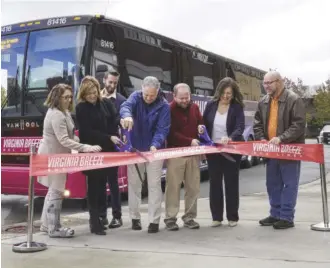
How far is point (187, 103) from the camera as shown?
6020 mm

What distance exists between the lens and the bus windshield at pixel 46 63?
8156mm

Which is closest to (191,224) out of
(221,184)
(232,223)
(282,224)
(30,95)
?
(232,223)

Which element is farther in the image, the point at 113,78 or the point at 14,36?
the point at 14,36

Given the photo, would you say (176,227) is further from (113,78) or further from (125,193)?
(125,193)

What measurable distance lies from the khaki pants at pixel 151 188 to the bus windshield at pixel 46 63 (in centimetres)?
265

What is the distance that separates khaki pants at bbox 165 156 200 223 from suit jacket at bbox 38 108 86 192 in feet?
3.81

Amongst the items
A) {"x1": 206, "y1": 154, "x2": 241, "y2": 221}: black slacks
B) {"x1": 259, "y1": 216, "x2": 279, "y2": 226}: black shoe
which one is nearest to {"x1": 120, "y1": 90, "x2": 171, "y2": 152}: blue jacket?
{"x1": 206, "y1": 154, "x2": 241, "y2": 221}: black slacks

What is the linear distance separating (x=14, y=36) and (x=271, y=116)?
5011mm

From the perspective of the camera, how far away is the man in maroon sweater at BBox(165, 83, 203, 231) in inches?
236

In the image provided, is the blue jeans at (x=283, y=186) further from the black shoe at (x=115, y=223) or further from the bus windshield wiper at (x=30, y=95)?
the bus windshield wiper at (x=30, y=95)

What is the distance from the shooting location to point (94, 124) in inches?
225

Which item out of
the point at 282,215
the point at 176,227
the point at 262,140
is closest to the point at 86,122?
the point at 176,227

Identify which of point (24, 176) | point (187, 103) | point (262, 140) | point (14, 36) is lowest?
point (24, 176)

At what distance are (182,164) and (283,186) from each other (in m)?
1.24
